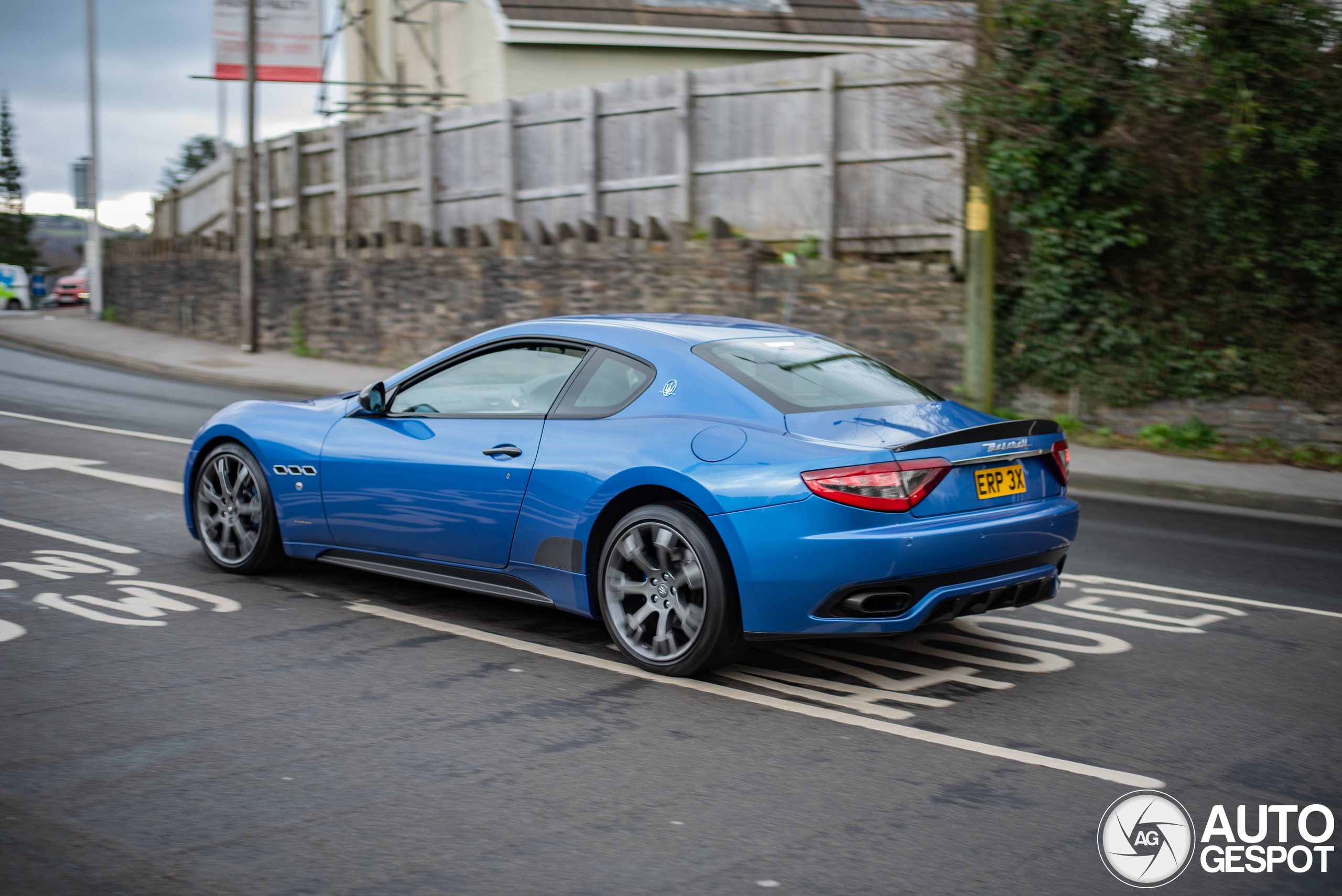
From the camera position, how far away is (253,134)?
23.2 meters

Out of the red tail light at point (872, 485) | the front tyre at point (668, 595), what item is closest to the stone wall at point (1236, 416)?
the red tail light at point (872, 485)

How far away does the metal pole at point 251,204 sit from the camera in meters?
22.4

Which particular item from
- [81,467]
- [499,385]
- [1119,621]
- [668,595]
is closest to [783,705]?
[668,595]

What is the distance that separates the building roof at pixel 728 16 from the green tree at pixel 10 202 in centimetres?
6726

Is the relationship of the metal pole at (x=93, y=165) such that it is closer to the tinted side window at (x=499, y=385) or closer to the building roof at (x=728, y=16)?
the building roof at (x=728, y=16)

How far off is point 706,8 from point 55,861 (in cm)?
2258

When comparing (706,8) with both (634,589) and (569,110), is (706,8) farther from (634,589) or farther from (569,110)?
(634,589)

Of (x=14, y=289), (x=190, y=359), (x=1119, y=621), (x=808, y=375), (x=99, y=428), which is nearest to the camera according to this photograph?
(x=808, y=375)

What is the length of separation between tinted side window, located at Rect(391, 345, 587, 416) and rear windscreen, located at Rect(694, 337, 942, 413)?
2.28 ft

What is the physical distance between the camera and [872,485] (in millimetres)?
4598

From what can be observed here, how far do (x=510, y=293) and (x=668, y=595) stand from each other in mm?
14237

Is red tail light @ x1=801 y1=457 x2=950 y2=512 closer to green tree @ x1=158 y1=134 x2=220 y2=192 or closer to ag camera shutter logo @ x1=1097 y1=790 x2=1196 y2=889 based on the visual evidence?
ag camera shutter logo @ x1=1097 y1=790 x2=1196 y2=889

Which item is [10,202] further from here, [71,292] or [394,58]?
[394,58]

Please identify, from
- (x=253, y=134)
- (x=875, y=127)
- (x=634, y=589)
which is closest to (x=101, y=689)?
(x=634, y=589)
